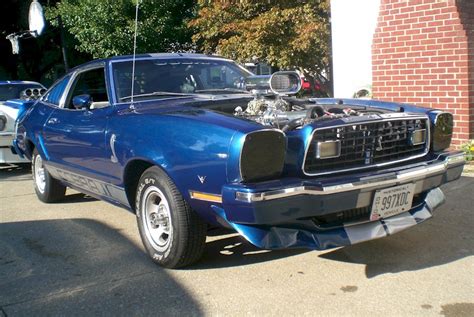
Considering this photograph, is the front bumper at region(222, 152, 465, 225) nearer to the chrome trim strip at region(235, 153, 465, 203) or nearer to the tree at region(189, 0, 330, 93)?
the chrome trim strip at region(235, 153, 465, 203)

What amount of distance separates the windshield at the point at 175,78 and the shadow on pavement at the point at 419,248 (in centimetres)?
194

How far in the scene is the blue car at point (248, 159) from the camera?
3.41 m

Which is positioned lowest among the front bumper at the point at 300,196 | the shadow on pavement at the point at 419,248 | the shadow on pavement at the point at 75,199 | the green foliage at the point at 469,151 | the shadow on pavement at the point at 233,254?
the shadow on pavement at the point at 419,248

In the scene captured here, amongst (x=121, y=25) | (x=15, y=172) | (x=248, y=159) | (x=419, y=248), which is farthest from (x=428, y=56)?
(x=121, y=25)

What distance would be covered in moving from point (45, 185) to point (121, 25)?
282 inches

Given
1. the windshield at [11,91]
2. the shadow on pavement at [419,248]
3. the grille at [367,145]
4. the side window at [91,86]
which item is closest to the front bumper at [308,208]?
the grille at [367,145]

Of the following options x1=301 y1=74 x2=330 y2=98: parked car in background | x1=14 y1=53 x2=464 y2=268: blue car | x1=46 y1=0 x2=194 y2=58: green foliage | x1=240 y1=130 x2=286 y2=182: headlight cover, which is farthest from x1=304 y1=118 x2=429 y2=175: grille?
x1=46 y1=0 x2=194 y2=58: green foliage

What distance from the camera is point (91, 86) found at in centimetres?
569

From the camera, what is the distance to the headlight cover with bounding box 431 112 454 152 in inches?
171

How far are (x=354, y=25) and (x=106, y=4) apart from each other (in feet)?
19.6

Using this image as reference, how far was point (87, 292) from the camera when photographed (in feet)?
12.5

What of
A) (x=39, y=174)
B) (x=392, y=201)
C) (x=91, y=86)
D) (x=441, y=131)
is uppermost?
(x=91, y=86)

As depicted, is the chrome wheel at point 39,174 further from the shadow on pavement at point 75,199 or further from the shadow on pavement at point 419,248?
the shadow on pavement at point 419,248

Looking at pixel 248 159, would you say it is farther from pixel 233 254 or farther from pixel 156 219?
pixel 233 254
